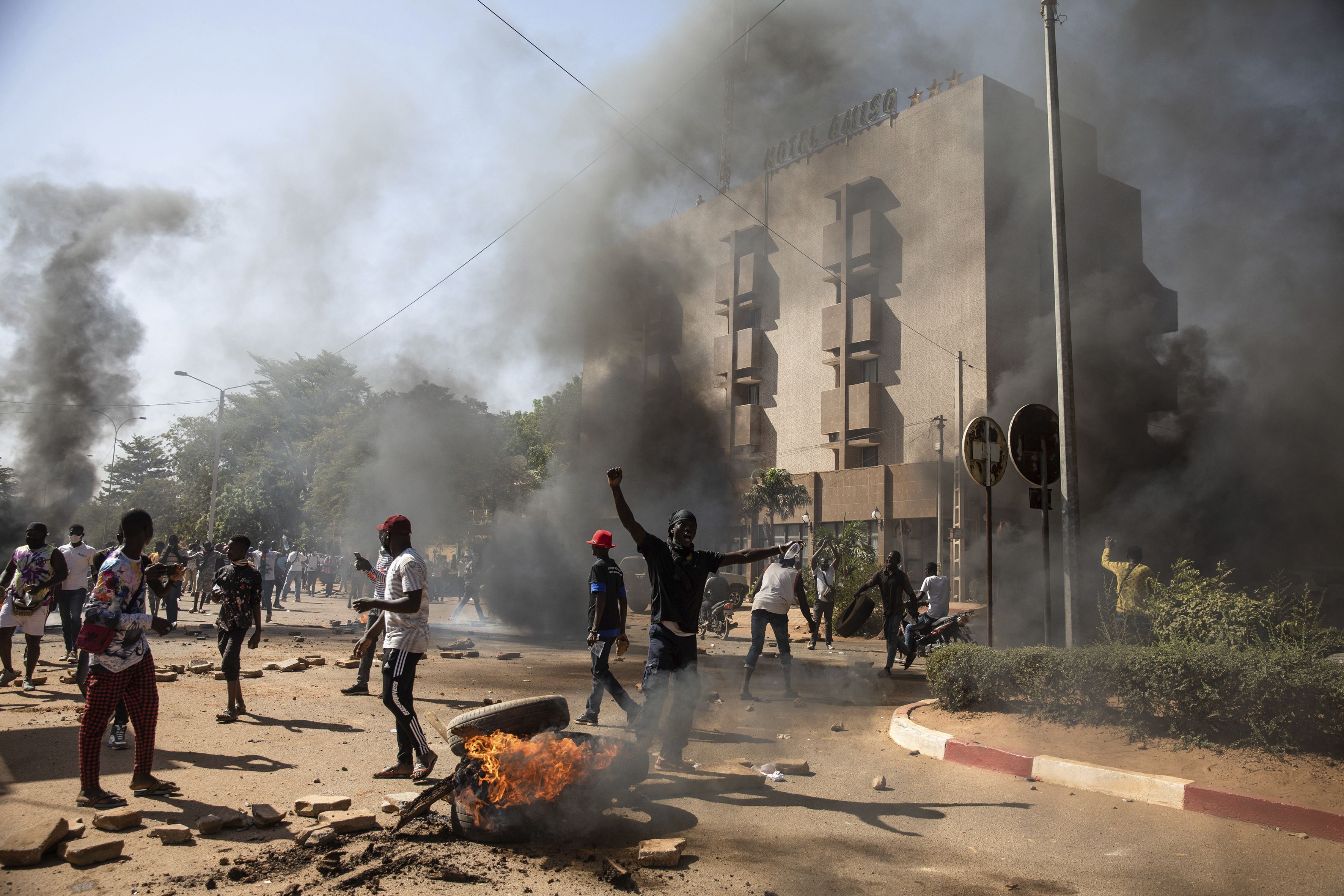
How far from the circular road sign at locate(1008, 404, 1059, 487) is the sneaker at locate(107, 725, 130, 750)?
7.58 metres

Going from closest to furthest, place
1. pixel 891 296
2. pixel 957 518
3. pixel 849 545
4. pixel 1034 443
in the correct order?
1. pixel 1034 443
2. pixel 849 545
3. pixel 957 518
4. pixel 891 296

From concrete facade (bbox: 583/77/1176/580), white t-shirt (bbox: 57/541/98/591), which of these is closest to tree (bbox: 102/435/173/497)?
concrete facade (bbox: 583/77/1176/580)

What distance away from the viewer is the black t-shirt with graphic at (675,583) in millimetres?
4812

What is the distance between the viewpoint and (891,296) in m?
34.0

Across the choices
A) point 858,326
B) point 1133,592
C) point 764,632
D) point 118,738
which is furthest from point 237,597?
point 858,326

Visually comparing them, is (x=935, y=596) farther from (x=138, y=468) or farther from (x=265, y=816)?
(x=138, y=468)

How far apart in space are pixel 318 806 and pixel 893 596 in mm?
6958

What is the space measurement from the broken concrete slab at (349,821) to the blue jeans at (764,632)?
14.1ft

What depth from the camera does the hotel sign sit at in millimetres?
34156

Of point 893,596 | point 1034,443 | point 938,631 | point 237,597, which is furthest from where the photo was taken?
point 938,631

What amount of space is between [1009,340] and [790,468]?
11.5m

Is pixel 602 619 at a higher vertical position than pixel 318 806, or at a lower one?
higher

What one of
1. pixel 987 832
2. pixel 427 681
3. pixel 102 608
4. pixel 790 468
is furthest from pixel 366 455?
pixel 987 832

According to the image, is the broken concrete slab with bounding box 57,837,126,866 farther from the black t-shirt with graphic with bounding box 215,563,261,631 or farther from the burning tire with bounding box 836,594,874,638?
the burning tire with bounding box 836,594,874,638
